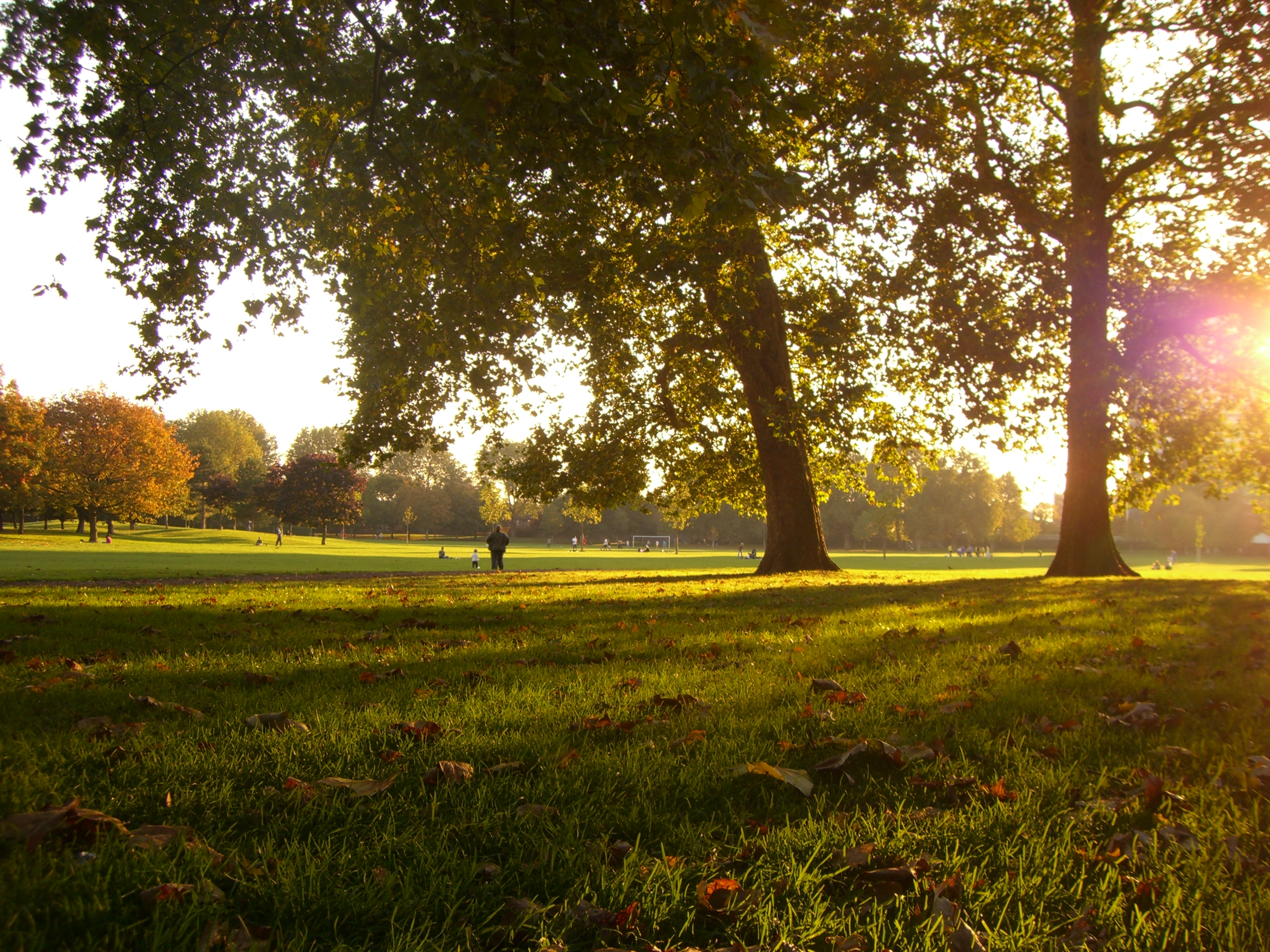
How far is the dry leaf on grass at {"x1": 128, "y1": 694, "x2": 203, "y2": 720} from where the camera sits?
11.8 feet

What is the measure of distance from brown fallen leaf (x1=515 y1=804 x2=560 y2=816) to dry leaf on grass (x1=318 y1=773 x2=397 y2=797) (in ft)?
1.72

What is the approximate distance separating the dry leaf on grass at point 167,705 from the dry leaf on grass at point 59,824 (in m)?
1.39

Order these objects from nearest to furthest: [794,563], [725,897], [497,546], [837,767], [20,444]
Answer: [725,897]
[837,767]
[794,563]
[497,546]
[20,444]

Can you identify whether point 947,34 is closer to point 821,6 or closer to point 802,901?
point 821,6

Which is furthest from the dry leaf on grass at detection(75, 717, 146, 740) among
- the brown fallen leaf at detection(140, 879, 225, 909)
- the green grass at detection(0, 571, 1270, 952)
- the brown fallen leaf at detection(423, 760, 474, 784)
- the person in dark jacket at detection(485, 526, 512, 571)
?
the person in dark jacket at detection(485, 526, 512, 571)

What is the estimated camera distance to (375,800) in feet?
8.30

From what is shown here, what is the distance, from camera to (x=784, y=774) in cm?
281

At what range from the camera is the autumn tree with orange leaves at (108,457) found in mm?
54938

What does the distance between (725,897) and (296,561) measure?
3310 centimetres

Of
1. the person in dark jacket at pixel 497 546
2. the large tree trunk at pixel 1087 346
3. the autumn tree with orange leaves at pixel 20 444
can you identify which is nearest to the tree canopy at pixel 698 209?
the large tree trunk at pixel 1087 346

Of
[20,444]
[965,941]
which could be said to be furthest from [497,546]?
[20,444]

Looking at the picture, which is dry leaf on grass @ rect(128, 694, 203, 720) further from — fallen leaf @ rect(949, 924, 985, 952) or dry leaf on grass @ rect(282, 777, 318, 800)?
fallen leaf @ rect(949, 924, 985, 952)

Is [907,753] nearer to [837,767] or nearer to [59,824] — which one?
[837,767]

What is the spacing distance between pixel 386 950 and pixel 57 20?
1123cm
